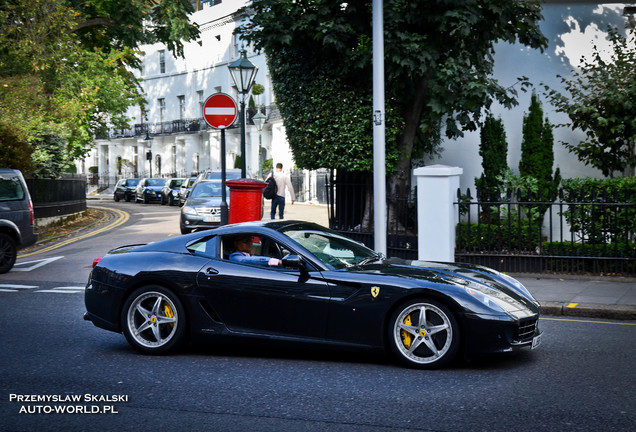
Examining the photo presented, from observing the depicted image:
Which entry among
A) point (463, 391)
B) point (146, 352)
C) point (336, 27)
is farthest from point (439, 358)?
point (336, 27)

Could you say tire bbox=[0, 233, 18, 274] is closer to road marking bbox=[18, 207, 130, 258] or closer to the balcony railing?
road marking bbox=[18, 207, 130, 258]

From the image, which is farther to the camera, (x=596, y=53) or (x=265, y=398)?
(x=596, y=53)

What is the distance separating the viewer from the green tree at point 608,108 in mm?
14836

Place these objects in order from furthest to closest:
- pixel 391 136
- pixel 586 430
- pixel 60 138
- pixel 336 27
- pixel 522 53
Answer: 1. pixel 60 138
2. pixel 522 53
3. pixel 391 136
4. pixel 336 27
5. pixel 586 430

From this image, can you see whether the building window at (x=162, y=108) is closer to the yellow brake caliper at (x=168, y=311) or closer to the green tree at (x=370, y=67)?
the green tree at (x=370, y=67)

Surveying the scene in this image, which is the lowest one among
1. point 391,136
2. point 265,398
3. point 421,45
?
point 265,398

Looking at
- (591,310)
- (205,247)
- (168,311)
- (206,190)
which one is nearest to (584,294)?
(591,310)

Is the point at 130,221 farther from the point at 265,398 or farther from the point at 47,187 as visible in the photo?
the point at 265,398

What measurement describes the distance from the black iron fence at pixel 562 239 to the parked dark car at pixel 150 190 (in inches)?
1388

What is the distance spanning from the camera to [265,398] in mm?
6125

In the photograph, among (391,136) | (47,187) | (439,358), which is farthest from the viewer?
(47,187)

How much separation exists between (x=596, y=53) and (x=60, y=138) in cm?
2055

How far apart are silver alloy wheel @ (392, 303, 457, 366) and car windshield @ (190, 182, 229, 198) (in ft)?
53.0

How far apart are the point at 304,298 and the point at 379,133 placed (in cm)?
522
